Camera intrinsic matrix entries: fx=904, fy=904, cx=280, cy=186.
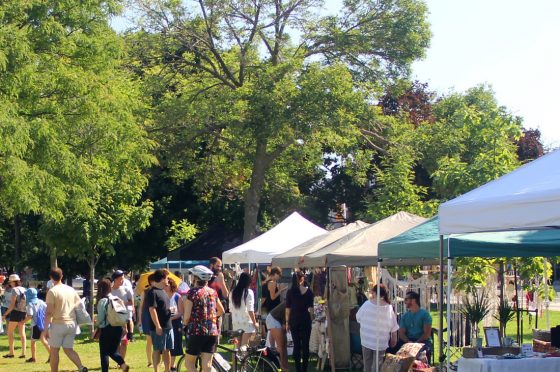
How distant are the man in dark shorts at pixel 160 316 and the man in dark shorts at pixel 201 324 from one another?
1770 millimetres

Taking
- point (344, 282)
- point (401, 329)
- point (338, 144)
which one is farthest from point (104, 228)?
point (401, 329)

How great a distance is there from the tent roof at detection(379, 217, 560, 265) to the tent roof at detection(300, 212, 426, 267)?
1.83 m

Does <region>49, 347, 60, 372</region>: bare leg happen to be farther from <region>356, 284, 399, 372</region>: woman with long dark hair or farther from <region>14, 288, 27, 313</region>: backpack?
<region>14, 288, 27, 313</region>: backpack

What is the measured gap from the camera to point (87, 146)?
22.3m

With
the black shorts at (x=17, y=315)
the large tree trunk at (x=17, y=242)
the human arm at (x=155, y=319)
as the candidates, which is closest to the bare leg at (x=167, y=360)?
the human arm at (x=155, y=319)

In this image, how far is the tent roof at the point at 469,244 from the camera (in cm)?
1116

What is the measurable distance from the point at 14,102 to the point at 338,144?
14.3 metres

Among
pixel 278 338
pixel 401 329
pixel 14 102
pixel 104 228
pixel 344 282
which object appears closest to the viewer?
pixel 401 329

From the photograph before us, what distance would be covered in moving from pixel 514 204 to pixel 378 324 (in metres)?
4.87

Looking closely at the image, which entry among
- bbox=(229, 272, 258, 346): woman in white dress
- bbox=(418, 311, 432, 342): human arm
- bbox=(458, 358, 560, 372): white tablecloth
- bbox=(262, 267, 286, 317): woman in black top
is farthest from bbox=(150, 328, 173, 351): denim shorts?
bbox=(458, 358, 560, 372): white tablecloth

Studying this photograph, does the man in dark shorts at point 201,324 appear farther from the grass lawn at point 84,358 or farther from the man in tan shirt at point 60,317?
the grass lawn at point 84,358

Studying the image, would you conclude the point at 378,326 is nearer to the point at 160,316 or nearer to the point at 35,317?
the point at 160,316

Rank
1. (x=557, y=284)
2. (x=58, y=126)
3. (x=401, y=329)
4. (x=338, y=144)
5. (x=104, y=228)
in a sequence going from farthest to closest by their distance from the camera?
(x=557, y=284), (x=338, y=144), (x=104, y=228), (x=58, y=126), (x=401, y=329)

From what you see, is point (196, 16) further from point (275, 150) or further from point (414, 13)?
point (414, 13)
